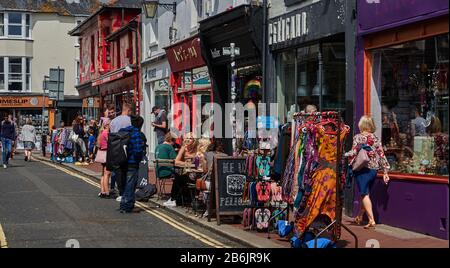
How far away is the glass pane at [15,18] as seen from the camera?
168 ft

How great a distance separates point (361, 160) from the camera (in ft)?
35.9

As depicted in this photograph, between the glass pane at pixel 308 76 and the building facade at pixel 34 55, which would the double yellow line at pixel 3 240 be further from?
the building facade at pixel 34 55

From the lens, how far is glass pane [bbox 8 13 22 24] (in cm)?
5131

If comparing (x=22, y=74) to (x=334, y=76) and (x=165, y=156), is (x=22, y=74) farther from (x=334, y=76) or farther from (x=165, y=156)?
(x=334, y=76)

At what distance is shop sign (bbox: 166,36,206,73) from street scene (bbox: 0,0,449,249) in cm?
8

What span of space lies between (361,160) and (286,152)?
1.32 m

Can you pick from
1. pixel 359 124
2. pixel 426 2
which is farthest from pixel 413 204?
pixel 426 2

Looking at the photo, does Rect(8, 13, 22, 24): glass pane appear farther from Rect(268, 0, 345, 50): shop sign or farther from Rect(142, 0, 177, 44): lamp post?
Rect(268, 0, 345, 50): shop sign

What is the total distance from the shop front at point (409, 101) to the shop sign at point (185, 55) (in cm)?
956

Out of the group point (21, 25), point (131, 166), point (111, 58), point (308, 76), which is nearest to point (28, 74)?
point (21, 25)

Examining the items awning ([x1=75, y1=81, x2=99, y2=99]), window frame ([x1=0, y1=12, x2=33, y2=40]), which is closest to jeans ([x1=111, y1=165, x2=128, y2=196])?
awning ([x1=75, y1=81, x2=99, y2=99])

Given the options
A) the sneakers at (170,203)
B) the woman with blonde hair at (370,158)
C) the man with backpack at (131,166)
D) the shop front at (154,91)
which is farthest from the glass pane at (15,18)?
the woman with blonde hair at (370,158)

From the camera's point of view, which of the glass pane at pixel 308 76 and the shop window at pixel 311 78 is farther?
the glass pane at pixel 308 76

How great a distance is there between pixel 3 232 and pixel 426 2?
6.93 meters
